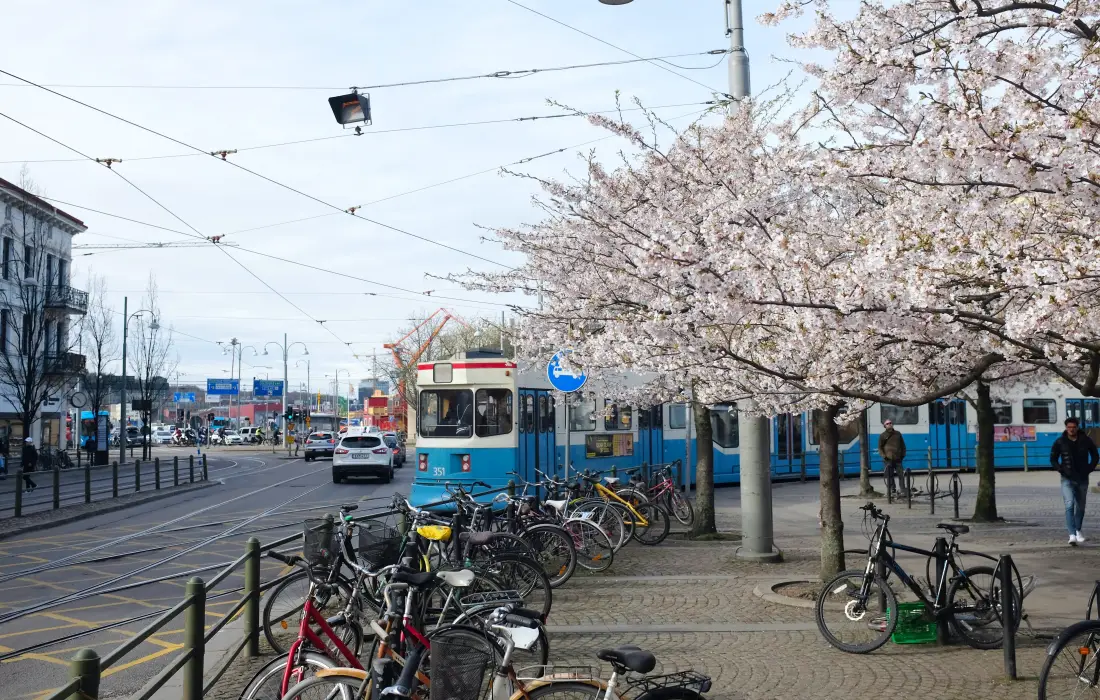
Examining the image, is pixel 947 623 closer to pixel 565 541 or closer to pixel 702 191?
pixel 565 541

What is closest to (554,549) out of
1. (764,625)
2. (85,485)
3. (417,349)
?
(764,625)

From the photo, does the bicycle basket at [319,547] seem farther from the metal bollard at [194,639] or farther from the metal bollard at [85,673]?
the metal bollard at [85,673]

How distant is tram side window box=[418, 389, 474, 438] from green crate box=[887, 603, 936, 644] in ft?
32.7

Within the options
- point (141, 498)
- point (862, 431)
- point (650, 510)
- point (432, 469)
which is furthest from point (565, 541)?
point (141, 498)

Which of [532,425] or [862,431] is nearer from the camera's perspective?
[532,425]

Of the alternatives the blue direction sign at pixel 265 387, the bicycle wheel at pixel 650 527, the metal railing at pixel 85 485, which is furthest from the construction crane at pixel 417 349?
the bicycle wheel at pixel 650 527

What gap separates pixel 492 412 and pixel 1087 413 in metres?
23.2

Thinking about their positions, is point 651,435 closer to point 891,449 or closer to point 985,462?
point 891,449

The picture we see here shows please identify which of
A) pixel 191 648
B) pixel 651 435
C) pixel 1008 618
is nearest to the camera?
pixel 191 648

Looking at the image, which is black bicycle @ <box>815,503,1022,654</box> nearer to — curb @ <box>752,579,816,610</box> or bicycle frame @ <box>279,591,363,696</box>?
curb @ <box>752,579,816,610</box>

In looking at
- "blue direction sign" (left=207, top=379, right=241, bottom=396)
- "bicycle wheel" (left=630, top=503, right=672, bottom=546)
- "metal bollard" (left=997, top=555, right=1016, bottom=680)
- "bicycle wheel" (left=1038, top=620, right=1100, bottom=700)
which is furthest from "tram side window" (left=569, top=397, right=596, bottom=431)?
"blue direction sign" (left=207, top=379, right=241, bottom=396)

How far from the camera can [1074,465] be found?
42.3 feet

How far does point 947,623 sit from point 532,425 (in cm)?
1040

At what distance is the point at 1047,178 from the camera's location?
5184 mm
